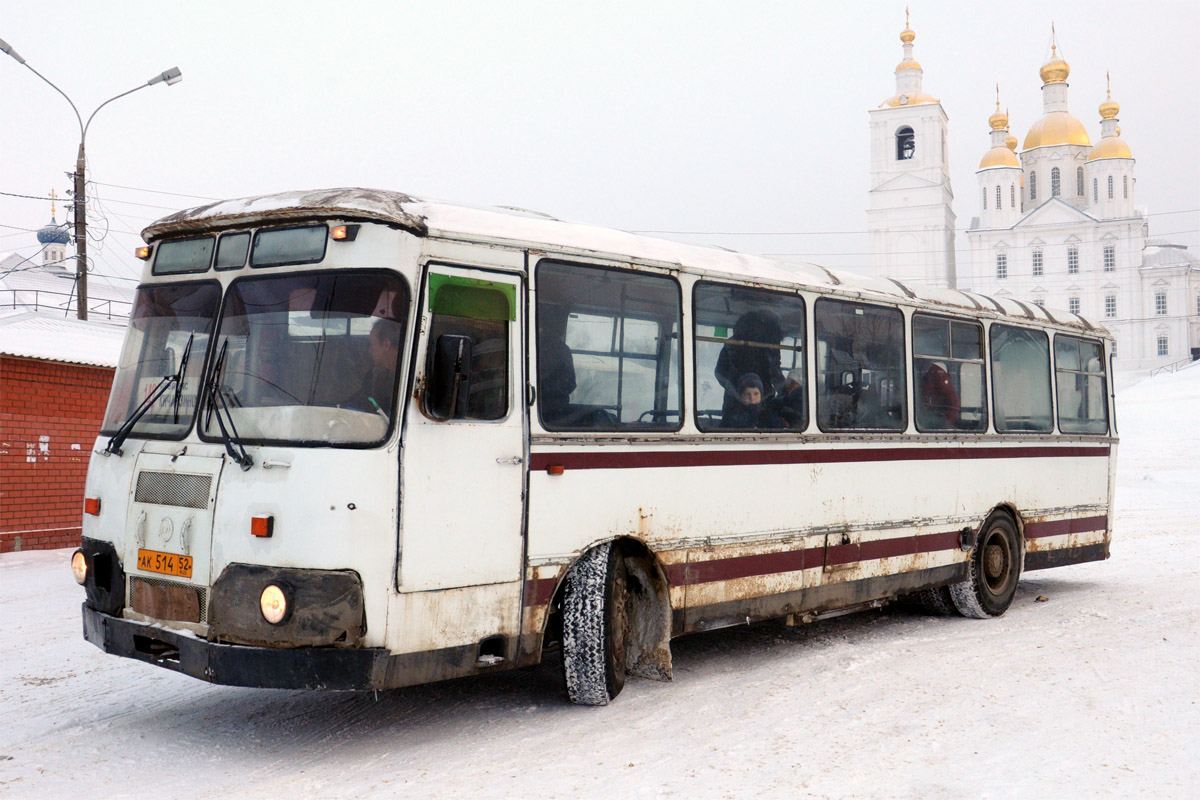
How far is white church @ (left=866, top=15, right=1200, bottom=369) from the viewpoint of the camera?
89.8 m

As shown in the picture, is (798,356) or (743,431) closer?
(743,431)

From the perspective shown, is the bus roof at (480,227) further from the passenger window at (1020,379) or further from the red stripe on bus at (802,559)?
the passenger window at (1020,379)

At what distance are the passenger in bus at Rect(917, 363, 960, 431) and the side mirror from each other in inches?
191

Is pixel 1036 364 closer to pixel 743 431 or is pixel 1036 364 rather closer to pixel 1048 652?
pixel 1048 652

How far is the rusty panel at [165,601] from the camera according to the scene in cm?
561

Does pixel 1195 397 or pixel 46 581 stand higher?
pixel 1195 397

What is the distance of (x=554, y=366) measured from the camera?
254 inches

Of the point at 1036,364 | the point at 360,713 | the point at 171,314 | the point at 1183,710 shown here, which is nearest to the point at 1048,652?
the point at 1183,710

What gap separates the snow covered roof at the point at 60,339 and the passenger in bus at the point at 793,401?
951cm

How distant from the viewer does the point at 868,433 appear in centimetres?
872

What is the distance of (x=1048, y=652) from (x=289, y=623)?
5.67 meters

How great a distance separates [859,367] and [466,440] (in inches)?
154

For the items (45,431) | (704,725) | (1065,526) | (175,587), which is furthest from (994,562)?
(45,431)

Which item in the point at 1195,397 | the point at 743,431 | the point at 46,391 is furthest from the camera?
the point at 1195,397
